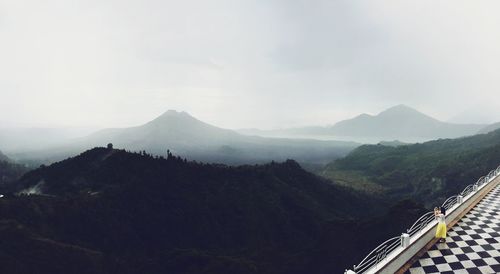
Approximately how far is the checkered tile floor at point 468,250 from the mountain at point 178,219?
7584 cm

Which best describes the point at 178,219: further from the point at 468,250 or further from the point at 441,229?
the point at 468,250

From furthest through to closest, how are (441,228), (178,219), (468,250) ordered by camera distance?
(178,219) → (441,228) → (468,250)

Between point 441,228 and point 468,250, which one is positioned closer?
point 468,250

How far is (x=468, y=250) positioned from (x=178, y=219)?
395 feet

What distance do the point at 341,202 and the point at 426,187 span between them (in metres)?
48.0

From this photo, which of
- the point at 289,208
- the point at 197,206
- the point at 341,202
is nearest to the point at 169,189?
the point at 197,206

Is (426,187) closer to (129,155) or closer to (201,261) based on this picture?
(201,261)

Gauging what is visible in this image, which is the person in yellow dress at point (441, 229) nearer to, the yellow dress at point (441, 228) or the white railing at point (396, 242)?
the yellow dress at point (441, 228)

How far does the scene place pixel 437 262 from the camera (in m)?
14.6

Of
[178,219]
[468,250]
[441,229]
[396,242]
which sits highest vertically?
[441,229]

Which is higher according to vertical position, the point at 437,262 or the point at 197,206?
the point at 437,262

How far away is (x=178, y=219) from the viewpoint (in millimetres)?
128125

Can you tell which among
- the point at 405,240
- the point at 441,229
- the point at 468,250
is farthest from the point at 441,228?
the point at 405,240

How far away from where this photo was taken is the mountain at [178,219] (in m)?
92.6
